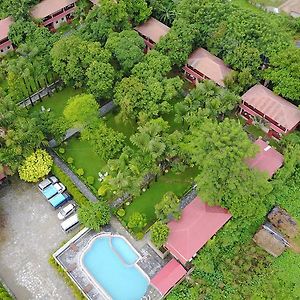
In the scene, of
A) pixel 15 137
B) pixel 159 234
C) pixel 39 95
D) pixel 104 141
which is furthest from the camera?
pixel 39 95

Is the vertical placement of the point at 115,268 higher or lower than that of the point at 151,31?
lower

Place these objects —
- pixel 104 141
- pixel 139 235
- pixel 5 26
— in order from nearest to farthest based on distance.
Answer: pixel 139 235 < pixel 104 141 < pixel 5 26

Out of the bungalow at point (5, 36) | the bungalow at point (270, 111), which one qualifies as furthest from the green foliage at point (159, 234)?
the bungalow at point (5, 36)

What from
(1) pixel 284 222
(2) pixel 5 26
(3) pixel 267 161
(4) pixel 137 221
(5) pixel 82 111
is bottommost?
(1) pixel 284 222

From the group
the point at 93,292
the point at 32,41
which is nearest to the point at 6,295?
the point at 93,292

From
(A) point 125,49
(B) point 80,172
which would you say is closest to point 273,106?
(A) point 125,49

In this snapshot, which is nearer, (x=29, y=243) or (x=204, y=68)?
(x=29, y=243)

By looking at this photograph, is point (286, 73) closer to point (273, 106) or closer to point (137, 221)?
point (273, 106)

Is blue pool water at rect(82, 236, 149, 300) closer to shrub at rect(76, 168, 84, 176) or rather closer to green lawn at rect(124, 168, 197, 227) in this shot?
green lawn at rect(124, 168, 197, 227)
